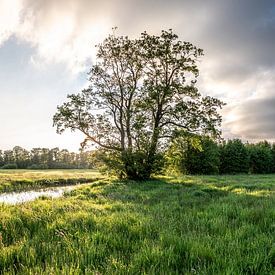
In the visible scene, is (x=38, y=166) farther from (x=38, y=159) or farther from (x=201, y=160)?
(x=201, y=160)

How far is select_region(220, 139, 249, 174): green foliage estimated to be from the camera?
7819cm

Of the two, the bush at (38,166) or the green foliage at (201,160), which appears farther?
the bush at (38,166)

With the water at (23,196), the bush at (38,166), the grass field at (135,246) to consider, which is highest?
the bush at (38,166)

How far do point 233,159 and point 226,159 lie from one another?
1668 millimetres

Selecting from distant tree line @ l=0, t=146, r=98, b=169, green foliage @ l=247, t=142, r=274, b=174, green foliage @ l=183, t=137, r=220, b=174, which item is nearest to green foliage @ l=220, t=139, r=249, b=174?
green foliage @ l=247, t=142, r=274, b=174

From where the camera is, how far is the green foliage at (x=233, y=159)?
78.2 m

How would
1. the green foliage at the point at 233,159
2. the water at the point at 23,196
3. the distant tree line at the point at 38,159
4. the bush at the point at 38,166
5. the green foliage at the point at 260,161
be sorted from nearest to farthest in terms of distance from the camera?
1. the water at the point at 23,196
2. the green foliage at the point at 233,159
3. the green foliage at the point at 260,161
4. the bush at the point at 38,166
5. the distant tree line at the point at 38,159

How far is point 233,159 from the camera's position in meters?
78.2

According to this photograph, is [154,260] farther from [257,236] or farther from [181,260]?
[257,236]

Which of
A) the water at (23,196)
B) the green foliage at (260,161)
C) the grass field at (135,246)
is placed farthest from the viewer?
the green foliage at (260,161)

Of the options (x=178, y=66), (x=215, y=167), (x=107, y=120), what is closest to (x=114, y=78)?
(x=107, y=120)

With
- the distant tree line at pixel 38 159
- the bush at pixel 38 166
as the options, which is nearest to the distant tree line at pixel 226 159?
the distant tree line at pixel 38 159

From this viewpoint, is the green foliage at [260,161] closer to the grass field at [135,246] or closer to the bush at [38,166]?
the grass field at [135,246]

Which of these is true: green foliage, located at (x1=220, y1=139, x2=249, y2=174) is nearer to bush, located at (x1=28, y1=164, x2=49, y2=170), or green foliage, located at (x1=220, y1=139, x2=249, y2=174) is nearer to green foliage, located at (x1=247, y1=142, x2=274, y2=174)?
green foliage, located at (x1=247, y1=142, x2=274, y2=174)
